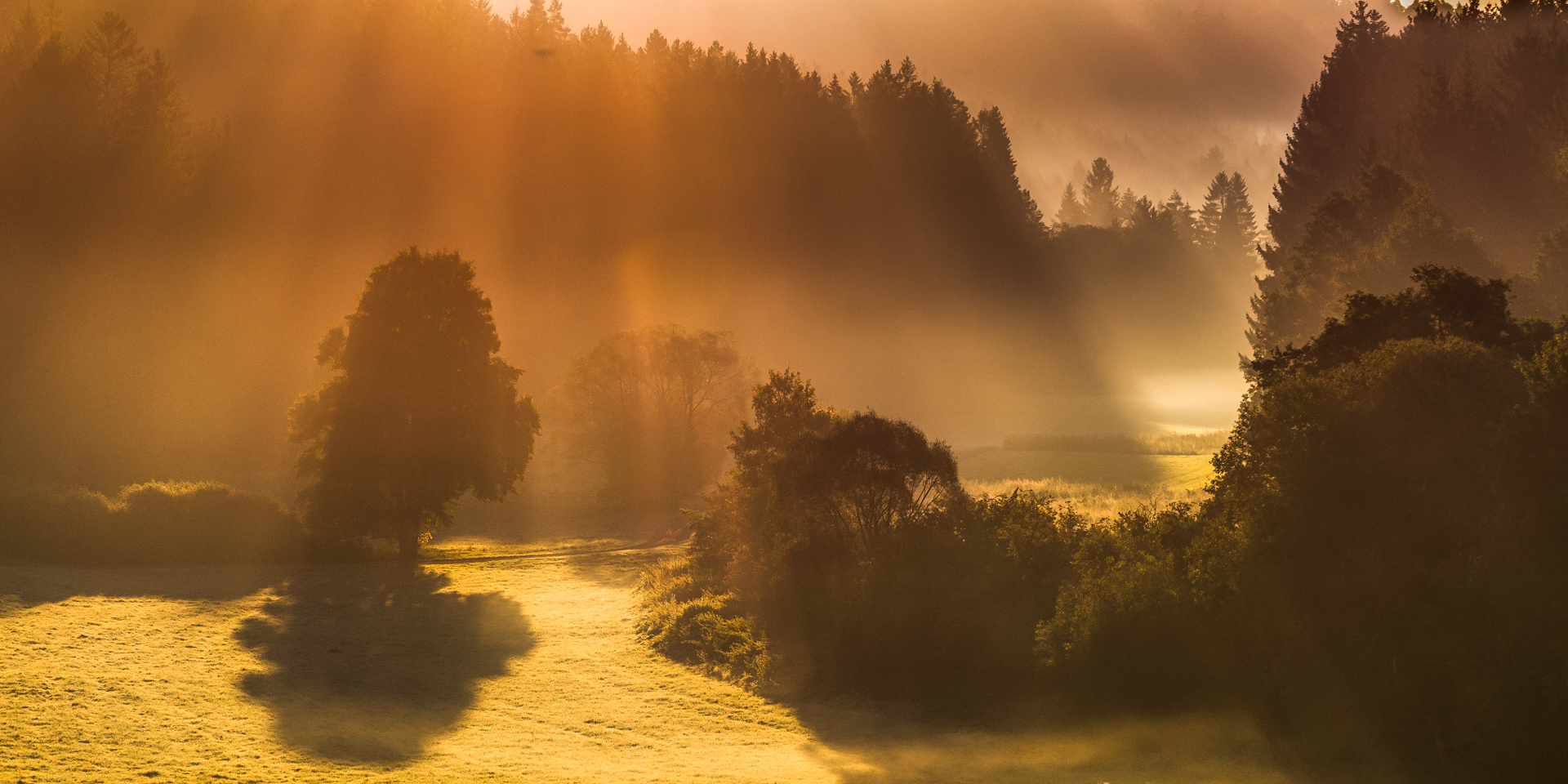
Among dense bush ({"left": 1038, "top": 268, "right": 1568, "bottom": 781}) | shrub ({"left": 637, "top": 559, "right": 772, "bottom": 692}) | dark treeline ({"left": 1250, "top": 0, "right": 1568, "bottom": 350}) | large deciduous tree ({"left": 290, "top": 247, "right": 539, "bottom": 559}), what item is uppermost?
dark treeline ({"left": 1250, "top": 0, "right": 1568, "bottom": 350})

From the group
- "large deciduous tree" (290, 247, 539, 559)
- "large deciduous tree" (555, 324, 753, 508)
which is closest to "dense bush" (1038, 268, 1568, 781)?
"large deciduous tree" (290, 247, 539, 559)

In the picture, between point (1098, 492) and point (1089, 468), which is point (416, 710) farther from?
point (1089, 468)

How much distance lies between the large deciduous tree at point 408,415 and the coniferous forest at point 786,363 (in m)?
0.19

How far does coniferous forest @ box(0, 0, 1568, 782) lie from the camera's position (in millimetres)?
20438

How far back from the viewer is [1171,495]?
207 ft

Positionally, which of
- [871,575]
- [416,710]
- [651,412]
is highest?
[651,412]

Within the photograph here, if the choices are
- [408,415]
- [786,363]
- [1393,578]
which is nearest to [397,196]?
[786,363]

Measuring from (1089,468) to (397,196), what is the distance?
301 ft

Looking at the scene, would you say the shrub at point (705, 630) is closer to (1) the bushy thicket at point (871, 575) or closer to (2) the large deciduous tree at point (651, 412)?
(1) the bushy thicket at point (871, 575)

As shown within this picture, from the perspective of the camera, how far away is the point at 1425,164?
87.5 metres

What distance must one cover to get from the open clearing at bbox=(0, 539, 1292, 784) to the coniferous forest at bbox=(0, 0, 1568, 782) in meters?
1.04

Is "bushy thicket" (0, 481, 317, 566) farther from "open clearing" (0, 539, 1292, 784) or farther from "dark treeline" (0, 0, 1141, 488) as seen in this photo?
"dark treeline" (0, 0, 1141, 488)

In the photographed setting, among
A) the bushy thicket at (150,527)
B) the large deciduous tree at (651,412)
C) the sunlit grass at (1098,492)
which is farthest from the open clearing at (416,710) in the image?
the large deciduous tree at (651,412)

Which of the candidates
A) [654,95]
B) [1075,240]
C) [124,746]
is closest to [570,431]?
[124,746]
